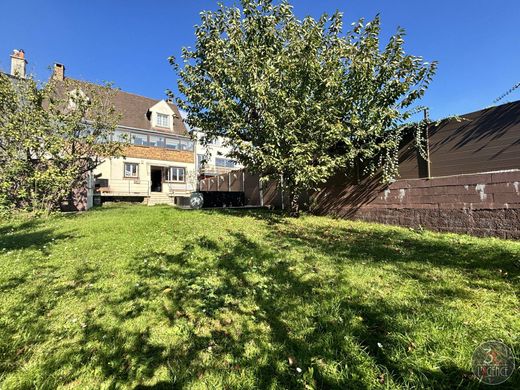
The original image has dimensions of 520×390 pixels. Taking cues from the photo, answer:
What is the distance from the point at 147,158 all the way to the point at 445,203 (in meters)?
24.1

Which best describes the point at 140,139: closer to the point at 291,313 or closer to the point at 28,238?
the point at 28,238

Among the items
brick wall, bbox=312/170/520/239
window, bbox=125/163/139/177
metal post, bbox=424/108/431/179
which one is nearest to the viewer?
brick wall, bbox=312/170/520/239

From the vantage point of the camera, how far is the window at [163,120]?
28297 mm

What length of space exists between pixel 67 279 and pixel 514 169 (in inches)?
370

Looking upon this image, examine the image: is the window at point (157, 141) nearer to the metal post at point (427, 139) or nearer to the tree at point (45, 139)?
the tree at point (45, 139)

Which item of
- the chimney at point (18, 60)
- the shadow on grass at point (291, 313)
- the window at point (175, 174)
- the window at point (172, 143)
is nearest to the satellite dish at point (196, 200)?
the shadow on grass at point (291, 313)

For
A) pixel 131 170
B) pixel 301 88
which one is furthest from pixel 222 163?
pixel 301 88

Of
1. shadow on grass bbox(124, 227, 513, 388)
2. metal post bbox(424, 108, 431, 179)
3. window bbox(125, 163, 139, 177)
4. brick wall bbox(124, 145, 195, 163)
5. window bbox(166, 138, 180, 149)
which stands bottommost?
shadow on grass bbox(124, 227, 513, 388)

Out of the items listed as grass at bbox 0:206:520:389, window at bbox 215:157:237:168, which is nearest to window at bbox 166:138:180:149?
window at bbox 215:157:237:168

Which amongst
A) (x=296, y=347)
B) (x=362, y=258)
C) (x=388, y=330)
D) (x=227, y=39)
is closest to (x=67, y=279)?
(x=296, y=347)

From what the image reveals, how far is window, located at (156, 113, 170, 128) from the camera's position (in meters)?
28.3

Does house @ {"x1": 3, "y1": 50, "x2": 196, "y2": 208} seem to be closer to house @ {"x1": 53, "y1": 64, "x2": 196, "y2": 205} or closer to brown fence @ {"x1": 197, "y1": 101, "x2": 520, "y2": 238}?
house @ {"x1": 53, "y1": 64, "x2": 196, "y2": 205}

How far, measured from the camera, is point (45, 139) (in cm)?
1120

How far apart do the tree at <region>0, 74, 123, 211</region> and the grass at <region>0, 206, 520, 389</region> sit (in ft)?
10.9
